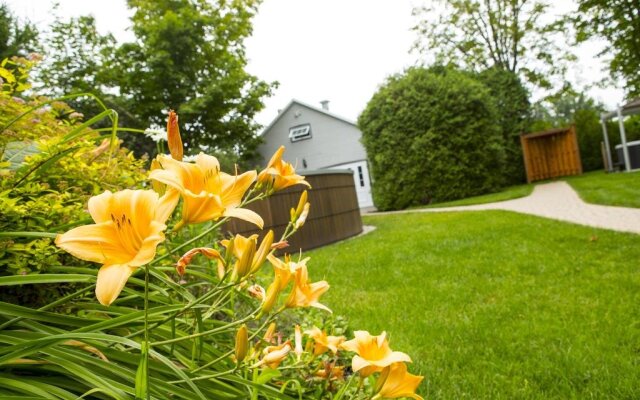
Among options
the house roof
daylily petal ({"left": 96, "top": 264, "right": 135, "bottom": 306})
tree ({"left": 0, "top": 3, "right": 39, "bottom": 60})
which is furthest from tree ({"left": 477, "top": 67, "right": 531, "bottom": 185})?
daylily petal ({"left": 96, "top": 264, "right": 135, "bottom": 306})

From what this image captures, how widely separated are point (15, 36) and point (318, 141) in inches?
521

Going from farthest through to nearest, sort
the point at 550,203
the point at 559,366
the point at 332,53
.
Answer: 1. the point at 332,53
2. the point at 550,203
3. the point at 559,366

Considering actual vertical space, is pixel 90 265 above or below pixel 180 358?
above

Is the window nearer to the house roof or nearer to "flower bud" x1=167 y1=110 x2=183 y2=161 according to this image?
the house roof

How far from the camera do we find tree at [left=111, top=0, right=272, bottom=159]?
16359 millimetres

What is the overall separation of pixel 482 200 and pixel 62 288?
1192 cm

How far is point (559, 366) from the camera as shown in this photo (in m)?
2.05

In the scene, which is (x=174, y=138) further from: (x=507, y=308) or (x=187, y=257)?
(x=507, y=308)

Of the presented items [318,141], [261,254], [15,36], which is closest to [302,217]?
[261,254]

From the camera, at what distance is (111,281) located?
1.48 feet

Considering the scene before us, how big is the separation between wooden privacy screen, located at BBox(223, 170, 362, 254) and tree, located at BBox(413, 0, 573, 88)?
51.2 feet

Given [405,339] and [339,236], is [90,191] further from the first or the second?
[339,236]

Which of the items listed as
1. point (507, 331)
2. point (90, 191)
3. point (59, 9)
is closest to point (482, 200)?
point (507, 331)

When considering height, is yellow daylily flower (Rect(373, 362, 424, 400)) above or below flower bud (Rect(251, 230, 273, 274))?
below
